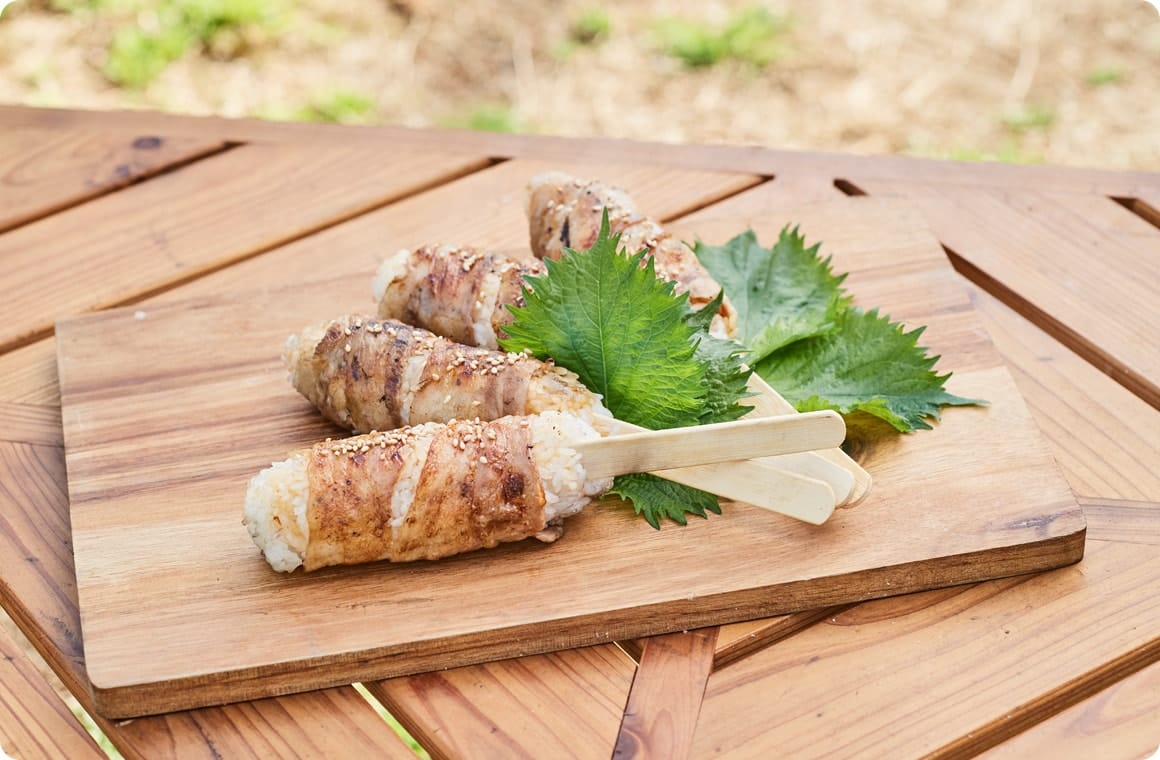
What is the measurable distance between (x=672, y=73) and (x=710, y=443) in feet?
14.5

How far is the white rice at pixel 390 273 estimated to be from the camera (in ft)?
9.63

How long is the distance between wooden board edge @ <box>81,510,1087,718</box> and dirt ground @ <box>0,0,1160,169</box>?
12.6 feet

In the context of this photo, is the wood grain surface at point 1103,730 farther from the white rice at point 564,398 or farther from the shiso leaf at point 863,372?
the white rice at point 564,398

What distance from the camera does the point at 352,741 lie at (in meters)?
2.21

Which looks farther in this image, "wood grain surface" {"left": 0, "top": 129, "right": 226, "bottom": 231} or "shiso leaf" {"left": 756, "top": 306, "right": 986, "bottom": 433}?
"wood grain surface" {"left": 0, "top": 129, "right": 226, "bottom": 231}

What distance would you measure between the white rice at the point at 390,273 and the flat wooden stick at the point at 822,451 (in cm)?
82

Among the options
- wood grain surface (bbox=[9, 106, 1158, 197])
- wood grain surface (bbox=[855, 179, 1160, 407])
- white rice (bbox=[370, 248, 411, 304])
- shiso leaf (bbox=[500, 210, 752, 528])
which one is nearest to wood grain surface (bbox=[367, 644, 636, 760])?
shiso leaf (bbox=[500, 210, 752, 528])

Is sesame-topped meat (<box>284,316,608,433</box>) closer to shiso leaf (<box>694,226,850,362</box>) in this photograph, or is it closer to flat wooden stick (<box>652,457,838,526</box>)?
flat wooden stick (<box>652,457,838,526</box>)

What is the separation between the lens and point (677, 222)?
11.6 feet

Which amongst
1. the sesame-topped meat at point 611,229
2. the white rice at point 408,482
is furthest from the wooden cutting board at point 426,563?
the sesame-topped meat at point 611,229

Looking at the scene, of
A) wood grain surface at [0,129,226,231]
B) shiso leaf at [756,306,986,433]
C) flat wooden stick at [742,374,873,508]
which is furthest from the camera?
wood grain surface at [0,129,226,231]

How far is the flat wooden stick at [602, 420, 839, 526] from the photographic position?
2.43 meters

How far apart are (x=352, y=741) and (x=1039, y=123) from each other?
5.02 metres

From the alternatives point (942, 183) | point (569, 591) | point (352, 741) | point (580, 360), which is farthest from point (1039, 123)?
point (352, 741)
